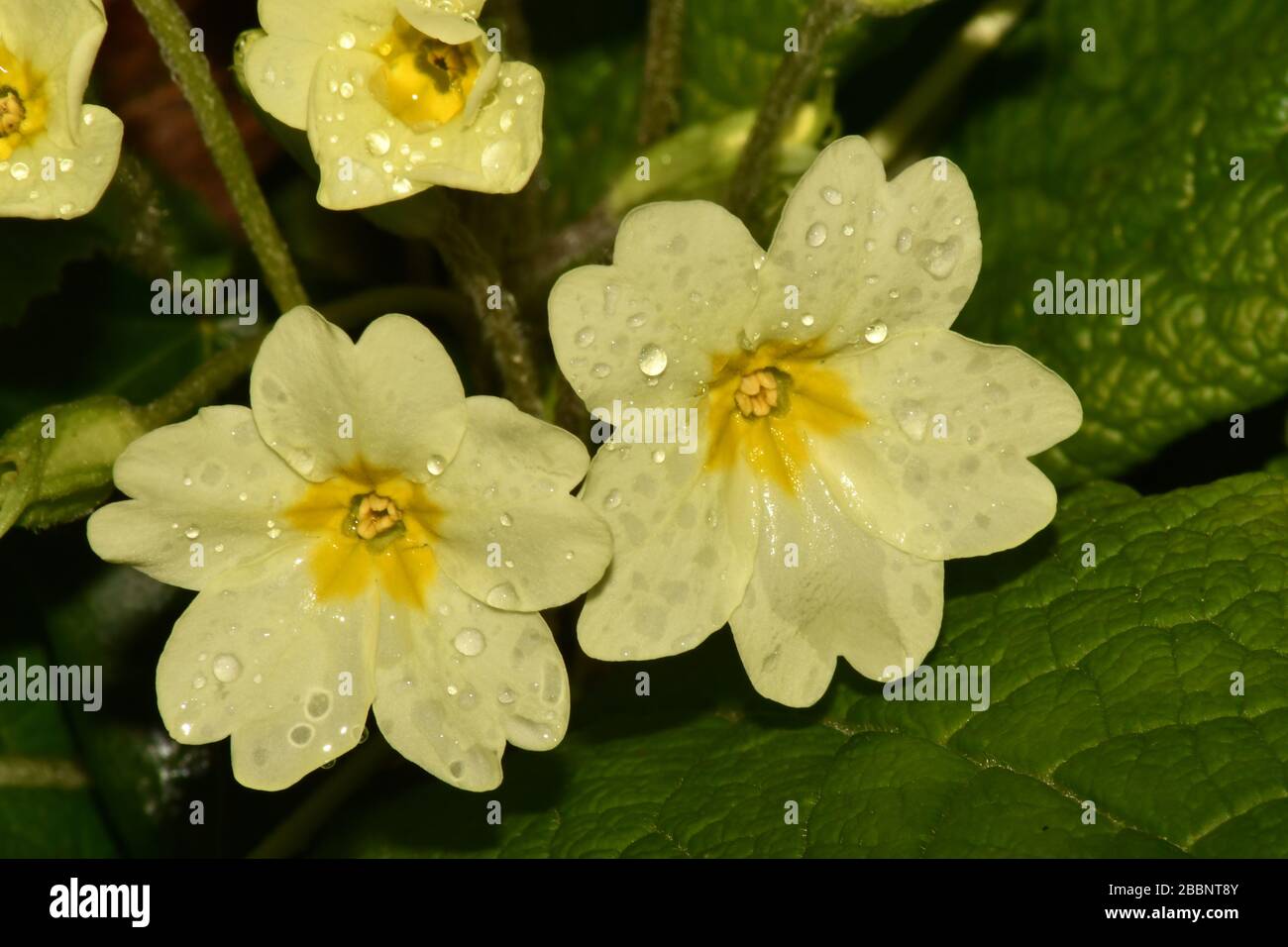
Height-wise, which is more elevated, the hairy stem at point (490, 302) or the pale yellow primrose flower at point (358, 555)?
Answer: the hairy stem at point (490, 302)

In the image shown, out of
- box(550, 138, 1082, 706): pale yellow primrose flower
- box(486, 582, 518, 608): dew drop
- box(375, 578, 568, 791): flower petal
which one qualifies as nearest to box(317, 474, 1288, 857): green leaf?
box(550, 138, 1082, 706): pale yellow primrose flower

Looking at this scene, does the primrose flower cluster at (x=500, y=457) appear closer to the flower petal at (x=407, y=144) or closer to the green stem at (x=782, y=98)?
the flower petal at (x=407, y=144)

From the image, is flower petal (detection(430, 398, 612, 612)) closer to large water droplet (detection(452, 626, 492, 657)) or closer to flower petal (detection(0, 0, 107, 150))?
large water droplet (detection(452, 626, 492, 657))

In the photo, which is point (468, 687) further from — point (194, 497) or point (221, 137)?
point (221, 137)

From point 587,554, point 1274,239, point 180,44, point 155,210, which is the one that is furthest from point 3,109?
point 1274,239

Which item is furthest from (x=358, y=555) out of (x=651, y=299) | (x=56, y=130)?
(x=56, y=130)

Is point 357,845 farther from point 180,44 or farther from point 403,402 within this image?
point 180,44
